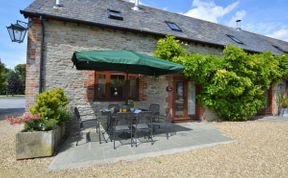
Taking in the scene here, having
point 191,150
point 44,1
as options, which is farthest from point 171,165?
point 44,1

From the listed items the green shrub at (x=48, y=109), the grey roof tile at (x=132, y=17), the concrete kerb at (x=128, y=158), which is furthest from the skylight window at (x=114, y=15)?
the concrete kerb at (x=128, y=158)

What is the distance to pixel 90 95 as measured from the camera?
25.3 feet

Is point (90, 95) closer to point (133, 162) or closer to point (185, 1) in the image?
point (133, 162)

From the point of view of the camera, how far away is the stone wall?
700 centimetres

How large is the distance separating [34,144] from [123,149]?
2.07 meters

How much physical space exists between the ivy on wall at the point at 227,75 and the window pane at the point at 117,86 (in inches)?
75.8

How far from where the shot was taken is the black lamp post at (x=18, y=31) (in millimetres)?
6332

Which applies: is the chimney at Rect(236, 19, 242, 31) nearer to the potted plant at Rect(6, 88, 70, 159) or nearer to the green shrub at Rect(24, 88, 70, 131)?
the green shrub at Rect(24, 88, 70, 131)

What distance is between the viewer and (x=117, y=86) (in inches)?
328

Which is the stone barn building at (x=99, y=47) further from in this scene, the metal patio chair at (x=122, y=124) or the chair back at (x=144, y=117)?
the chair back at (x=144, y=117)

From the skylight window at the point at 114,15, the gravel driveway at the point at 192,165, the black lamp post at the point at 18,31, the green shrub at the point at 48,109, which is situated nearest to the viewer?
the gravel driveway at the point at 192,165

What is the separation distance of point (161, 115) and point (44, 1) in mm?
6630

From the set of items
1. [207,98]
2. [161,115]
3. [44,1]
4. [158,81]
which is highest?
[44,1]

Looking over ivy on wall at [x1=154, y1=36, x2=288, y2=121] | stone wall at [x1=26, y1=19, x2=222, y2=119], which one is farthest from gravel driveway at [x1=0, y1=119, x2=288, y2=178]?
ivy on wall at [x1=154, y1=36, x2=288, y2=121]
